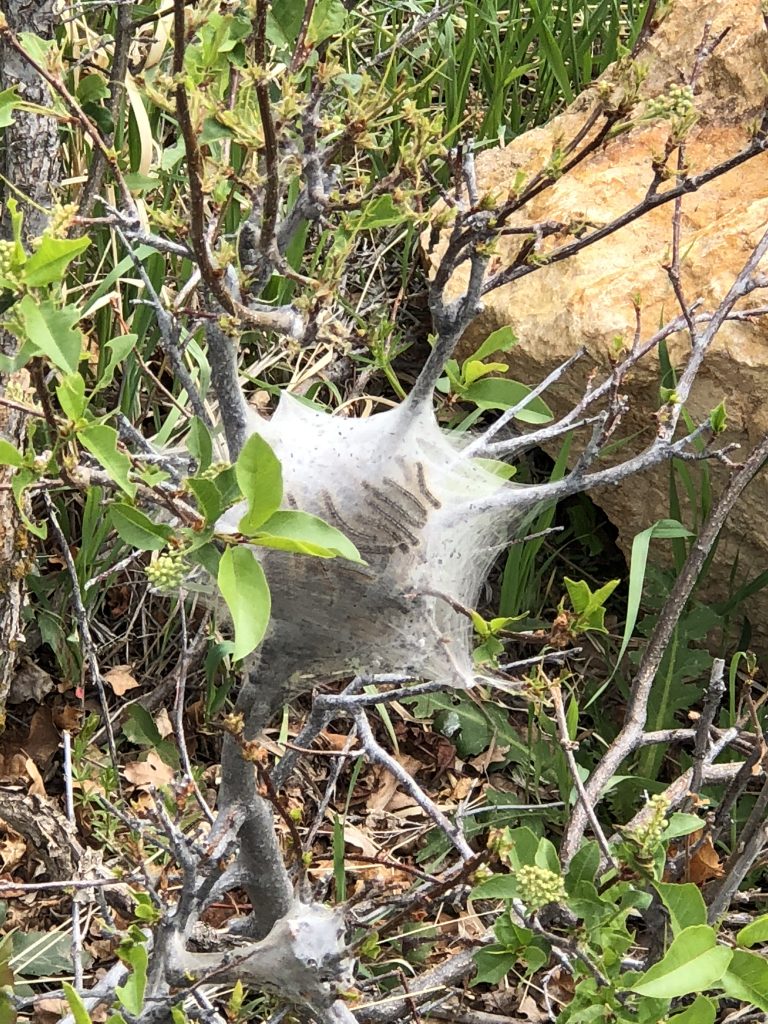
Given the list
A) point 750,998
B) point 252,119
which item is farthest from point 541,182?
point 750,998

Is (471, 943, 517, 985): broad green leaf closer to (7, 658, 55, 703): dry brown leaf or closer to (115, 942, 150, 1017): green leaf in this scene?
(115, 942, 150, 1017): green leaf

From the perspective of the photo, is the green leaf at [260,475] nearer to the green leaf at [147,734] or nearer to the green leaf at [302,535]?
the green leaf at [302,535]

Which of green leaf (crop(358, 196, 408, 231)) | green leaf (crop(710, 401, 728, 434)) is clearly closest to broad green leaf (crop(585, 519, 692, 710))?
green leaf (crop(710, 401, 728, 434))

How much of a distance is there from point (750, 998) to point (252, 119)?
127 cm

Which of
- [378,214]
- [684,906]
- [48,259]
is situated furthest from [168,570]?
[684,906]

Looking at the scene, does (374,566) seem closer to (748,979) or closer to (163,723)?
(748,979)

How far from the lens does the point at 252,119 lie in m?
1.27

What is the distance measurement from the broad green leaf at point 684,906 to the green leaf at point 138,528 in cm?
80

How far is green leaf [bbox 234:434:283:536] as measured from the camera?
100 centimetres

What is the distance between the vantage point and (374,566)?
1460mm

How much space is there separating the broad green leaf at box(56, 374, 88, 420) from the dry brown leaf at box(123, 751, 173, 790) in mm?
1476

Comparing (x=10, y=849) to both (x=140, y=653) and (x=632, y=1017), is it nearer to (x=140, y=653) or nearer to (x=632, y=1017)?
(x=140, y=653)

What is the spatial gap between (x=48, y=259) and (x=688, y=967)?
1.06 meters

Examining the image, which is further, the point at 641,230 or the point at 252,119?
the point at 641,230
